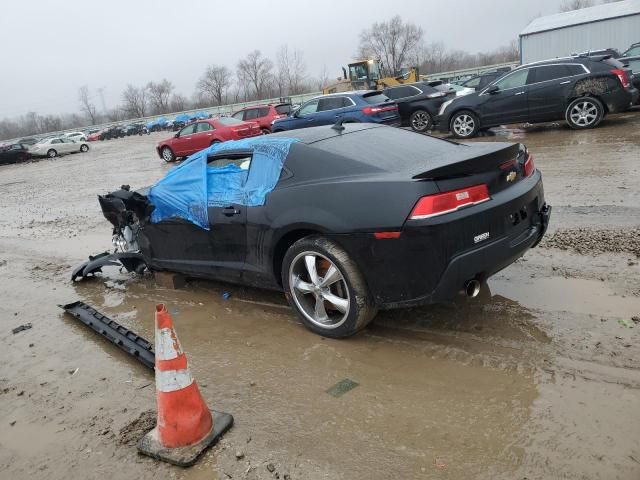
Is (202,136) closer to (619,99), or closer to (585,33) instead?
(619,99)

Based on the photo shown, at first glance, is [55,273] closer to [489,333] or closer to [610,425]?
[489,333]

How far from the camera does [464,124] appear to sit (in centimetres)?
1370

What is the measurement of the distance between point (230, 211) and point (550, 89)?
419 inches

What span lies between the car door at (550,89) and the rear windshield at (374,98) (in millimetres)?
4391

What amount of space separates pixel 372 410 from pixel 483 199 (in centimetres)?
153

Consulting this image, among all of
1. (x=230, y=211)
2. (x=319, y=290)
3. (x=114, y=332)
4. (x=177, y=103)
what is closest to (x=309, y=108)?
(x=230, y=211)

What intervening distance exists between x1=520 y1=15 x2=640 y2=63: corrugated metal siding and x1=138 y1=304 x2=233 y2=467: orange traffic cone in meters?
33.1

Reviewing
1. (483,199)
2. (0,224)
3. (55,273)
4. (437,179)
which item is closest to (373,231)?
(437,179)

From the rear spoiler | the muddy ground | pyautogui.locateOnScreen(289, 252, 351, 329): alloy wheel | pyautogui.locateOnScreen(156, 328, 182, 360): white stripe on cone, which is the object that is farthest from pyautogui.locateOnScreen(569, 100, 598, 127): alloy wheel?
pyautogui.locateOnScreen(156, 328, 182, 360): white stripe on cone

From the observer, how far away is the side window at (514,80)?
12867 mm

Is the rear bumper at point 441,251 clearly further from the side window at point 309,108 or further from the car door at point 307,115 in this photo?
the side window at point 309,108

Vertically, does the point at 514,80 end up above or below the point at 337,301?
above

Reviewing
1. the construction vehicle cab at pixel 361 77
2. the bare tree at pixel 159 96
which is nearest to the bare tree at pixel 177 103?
the bare tree at pixel 159 96

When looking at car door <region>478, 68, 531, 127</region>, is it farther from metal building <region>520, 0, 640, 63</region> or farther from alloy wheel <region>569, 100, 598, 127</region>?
Result: metal building <region>520, 0, 640, 63</region>
